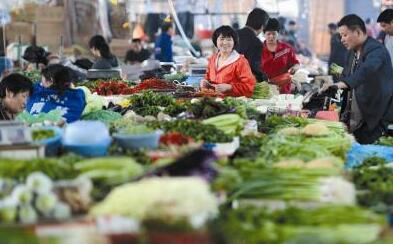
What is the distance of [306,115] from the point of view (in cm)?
870

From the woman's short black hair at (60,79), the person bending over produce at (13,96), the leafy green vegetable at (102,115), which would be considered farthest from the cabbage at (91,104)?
the person bending over produce at (13,96)

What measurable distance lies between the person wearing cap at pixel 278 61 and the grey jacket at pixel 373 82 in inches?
111

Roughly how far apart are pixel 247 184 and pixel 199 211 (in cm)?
85

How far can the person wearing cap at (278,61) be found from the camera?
1164 cm

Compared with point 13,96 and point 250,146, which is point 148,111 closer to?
point 13,96

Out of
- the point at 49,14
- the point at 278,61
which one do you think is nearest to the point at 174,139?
the point at 278,61

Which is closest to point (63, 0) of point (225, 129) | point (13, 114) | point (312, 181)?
point (13, 114)

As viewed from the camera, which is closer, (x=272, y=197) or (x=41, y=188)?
(x=41, y=188)

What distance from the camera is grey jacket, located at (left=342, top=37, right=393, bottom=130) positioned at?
8.13 m

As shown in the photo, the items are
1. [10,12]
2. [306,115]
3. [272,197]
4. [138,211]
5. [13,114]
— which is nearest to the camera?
[138,211]

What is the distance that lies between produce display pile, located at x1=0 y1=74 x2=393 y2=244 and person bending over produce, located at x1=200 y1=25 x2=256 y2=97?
3378mm

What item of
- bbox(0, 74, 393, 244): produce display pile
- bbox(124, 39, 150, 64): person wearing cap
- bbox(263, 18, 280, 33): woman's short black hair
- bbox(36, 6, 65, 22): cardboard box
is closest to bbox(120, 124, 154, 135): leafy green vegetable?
bbox(0, 74, 393, 244): produce display pile

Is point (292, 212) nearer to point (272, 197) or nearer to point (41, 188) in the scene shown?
point (272, 197)

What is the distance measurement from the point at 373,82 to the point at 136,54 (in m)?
9.46
